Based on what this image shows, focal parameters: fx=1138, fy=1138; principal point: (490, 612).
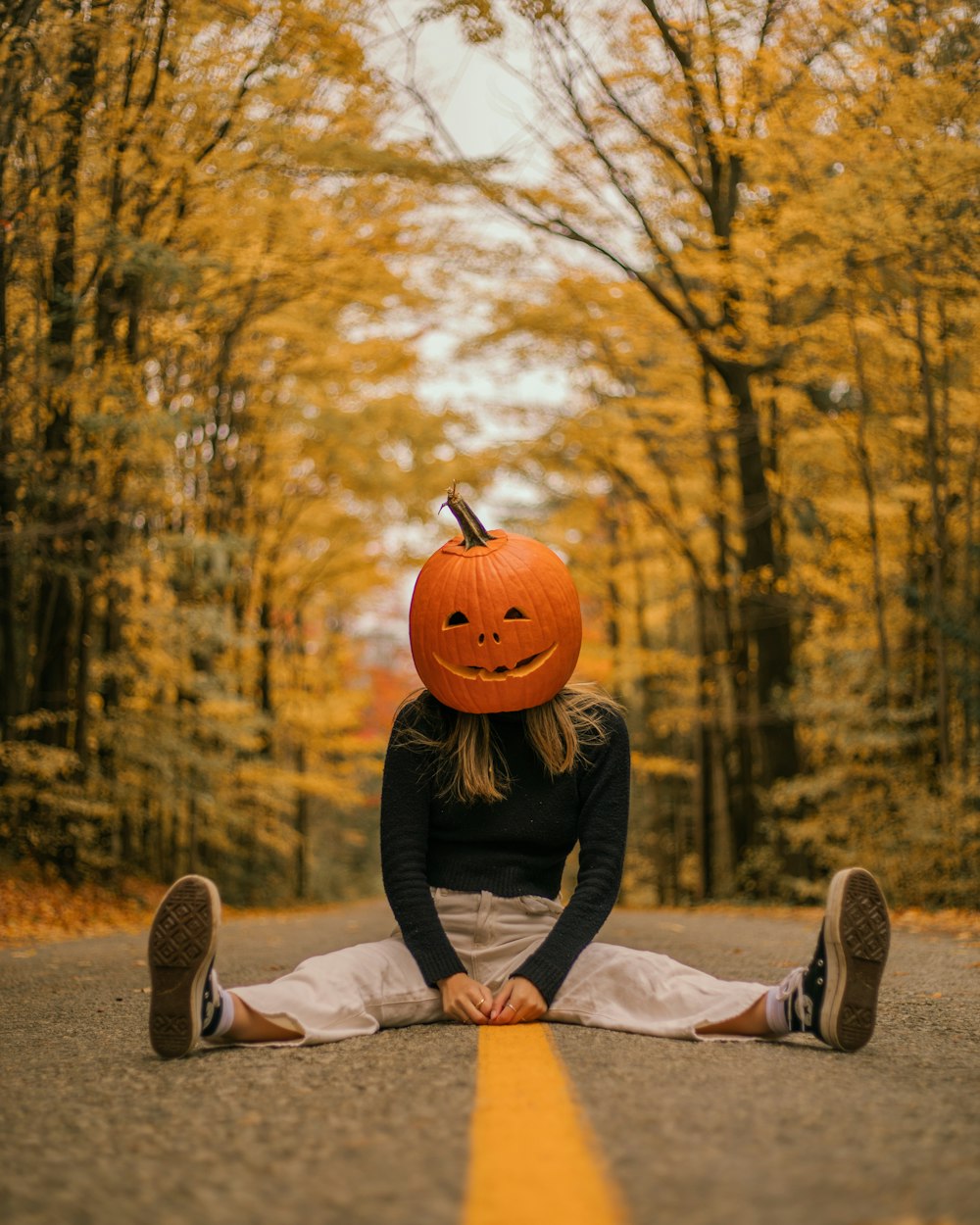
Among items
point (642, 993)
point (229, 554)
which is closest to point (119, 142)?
point (229, 554)

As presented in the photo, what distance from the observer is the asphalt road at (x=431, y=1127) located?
1658 millimetres

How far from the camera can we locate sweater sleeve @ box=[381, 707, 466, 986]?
3281 millimetres

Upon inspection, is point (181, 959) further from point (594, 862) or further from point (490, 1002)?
point (594, 862)

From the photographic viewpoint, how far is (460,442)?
57.7 feet

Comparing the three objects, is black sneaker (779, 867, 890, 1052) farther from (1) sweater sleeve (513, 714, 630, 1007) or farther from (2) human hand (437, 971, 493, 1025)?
(2) human hand (437, 971, 493, 1025)

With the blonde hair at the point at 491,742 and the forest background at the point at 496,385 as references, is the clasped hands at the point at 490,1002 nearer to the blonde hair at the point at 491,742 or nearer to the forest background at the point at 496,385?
the blonde hair at the point at 491,742

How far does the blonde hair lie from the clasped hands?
0.57 metres

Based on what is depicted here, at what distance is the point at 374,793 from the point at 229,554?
2083cm

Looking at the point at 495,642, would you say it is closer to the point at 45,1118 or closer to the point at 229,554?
the point at 45,1118

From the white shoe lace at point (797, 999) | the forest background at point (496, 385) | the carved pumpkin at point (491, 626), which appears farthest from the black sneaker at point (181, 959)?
the forest background at point (496, 385)

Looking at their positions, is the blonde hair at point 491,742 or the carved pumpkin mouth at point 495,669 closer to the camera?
the blonde hair at point 491,742

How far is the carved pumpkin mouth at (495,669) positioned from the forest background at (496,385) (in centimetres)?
464

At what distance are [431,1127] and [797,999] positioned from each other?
1.28 m

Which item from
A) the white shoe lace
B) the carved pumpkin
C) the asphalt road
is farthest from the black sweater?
the white shoe lace
